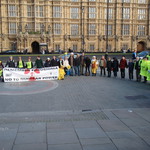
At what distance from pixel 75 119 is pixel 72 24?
44.9 meters

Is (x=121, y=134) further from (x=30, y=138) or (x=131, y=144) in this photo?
(x=30, y=138)

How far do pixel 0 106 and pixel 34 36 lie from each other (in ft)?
129

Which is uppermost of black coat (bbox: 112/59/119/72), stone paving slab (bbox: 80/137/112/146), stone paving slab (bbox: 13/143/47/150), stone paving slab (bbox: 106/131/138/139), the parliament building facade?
the parliament building facade

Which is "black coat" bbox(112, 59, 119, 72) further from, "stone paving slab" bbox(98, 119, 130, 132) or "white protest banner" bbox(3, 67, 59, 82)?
"stone paving slab" bbox(98, 119, 130, 132)

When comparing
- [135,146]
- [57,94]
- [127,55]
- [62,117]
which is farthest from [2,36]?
[135,146]

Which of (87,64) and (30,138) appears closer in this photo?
(30,138)

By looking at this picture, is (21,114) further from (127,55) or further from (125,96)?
(127,55)

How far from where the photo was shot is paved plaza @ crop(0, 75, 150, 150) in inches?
226

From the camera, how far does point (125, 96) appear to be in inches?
442

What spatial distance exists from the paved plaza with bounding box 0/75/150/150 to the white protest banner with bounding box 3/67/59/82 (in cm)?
334

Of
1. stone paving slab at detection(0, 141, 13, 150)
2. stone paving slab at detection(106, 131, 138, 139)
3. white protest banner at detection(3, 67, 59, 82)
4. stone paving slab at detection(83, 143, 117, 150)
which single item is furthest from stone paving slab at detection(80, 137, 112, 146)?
white protest banner at detection(3, 67, 59, 82)

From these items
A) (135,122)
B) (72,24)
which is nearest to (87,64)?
(135,122)

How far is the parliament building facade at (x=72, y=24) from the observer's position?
156 feet

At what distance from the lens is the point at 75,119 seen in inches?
305
